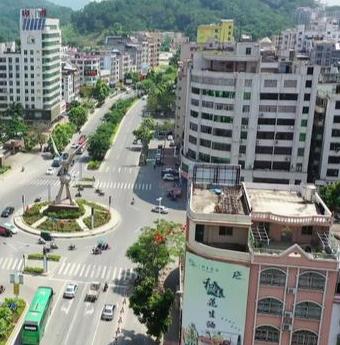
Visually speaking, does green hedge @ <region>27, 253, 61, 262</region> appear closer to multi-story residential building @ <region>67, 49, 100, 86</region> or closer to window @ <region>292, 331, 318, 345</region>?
window @ <region>292, 331, 318, 345</region>

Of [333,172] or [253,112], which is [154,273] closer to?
[253,112]

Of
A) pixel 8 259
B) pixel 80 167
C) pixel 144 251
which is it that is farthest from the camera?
pixel 80 167

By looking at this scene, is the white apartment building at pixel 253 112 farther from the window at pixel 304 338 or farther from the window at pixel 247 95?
the window at pixel 304 338

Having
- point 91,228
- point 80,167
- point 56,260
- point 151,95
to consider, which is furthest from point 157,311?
point 151,95

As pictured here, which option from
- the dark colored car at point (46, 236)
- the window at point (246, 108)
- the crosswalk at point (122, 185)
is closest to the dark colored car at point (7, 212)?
the dark colored car at point (46, 236)

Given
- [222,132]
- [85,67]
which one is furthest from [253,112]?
[85,67]

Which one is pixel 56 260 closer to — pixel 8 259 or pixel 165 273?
pixel 8 259

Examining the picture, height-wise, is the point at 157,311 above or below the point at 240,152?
below
